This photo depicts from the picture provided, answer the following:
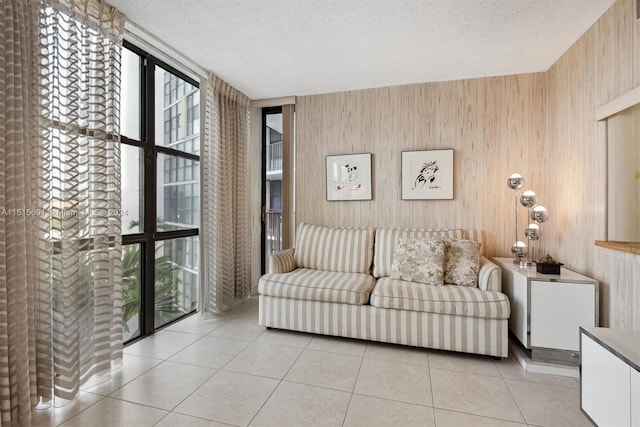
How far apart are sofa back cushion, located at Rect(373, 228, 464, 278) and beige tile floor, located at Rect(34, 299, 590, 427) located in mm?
773

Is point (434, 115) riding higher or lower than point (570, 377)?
higher

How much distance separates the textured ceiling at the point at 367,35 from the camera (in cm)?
209

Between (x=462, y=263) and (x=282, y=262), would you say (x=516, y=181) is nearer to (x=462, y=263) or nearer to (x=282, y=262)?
(x=462, y=263)

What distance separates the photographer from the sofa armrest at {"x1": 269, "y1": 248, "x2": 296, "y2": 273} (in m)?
3.01

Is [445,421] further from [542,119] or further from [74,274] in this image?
[542,119]

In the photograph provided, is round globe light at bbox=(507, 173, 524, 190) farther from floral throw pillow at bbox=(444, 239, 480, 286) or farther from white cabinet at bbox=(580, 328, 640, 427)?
white cabinet at bbox=(580, 328, 640, 427)

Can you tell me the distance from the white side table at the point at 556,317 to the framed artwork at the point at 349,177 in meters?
1.83

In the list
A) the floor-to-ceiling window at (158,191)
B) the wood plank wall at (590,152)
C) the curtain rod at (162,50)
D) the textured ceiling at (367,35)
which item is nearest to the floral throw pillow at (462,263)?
the wood plank wall at (590,152)

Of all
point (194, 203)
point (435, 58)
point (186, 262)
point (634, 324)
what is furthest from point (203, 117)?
point (634, 324)

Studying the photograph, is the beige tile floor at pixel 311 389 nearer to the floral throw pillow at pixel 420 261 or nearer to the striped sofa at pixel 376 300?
the striped sofa at pixel 376 300

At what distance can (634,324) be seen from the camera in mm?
1801

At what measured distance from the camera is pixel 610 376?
1.18 meters

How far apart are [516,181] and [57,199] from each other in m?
3.59

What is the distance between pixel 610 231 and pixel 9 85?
3699 millimetres
